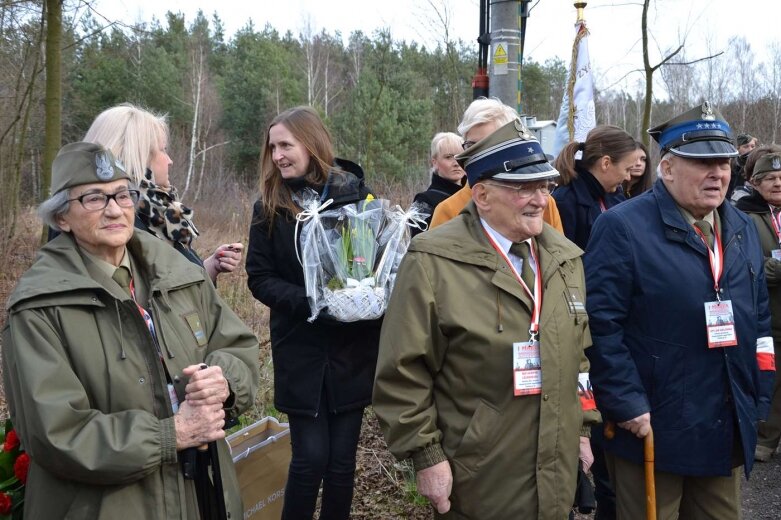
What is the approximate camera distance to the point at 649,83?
1234 centimetres

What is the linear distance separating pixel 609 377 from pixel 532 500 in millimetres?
719

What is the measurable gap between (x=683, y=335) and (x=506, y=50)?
3.47 metres

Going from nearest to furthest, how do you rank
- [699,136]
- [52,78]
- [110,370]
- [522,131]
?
[110,370]
[522,131]
[699,136]
[52,78]

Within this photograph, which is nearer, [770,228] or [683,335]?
[683,335]

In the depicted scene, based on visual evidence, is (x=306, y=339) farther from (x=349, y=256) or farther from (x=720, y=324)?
(x=720, y=324)

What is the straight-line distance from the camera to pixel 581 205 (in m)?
4.15

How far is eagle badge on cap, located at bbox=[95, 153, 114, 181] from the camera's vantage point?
2.26 metres

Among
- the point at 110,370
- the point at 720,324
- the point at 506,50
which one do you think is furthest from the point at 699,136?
the point at 506,50

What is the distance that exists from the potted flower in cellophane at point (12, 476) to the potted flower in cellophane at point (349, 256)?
128 cm

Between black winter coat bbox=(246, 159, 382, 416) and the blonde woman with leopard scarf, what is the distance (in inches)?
17.3

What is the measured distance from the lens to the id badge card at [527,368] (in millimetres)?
2305

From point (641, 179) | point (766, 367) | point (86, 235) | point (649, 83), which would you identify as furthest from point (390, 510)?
point (649, 83)

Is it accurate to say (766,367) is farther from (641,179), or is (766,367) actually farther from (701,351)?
(641,179)

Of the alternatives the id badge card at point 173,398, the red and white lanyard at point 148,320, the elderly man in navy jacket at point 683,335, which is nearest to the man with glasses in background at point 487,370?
the elderly man in navy jacket at point 683,335
